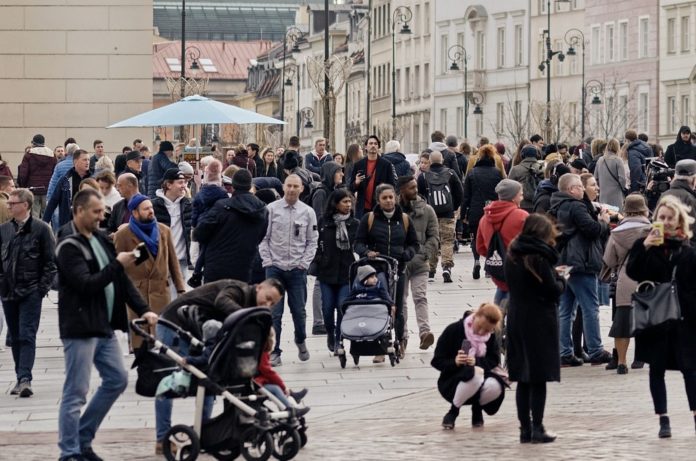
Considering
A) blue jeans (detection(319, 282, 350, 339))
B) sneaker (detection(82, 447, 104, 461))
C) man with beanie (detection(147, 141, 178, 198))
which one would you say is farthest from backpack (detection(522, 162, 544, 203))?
sneaker (detection(82, 447, 104, 461))

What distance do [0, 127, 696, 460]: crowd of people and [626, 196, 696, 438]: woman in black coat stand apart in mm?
12

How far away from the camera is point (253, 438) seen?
13070 mm

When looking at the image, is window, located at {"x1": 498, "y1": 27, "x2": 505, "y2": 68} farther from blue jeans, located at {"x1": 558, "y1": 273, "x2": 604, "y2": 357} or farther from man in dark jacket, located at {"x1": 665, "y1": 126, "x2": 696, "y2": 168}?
blue jeans, located at {"x1": 558, "y1": 273, "x2": 604, "y2": 357}

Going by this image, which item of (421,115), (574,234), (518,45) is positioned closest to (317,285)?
(574,234)

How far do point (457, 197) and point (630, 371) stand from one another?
1051cm

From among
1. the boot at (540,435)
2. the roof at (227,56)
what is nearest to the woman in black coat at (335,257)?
the boot at (540,435)

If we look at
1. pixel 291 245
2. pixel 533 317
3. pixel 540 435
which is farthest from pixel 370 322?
pixel 540 435

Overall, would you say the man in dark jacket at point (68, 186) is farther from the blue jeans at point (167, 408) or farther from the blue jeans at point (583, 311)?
the blue jeans at point (167, 408)

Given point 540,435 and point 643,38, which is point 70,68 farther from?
point 643,38

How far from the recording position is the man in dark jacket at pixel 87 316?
42.5 feet

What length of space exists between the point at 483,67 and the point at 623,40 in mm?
16001

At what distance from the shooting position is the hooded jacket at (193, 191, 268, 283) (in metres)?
18.1

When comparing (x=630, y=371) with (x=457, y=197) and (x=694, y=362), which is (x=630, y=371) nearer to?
(x=694, y=362)

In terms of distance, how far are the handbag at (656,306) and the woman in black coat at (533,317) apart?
0.56 metres
